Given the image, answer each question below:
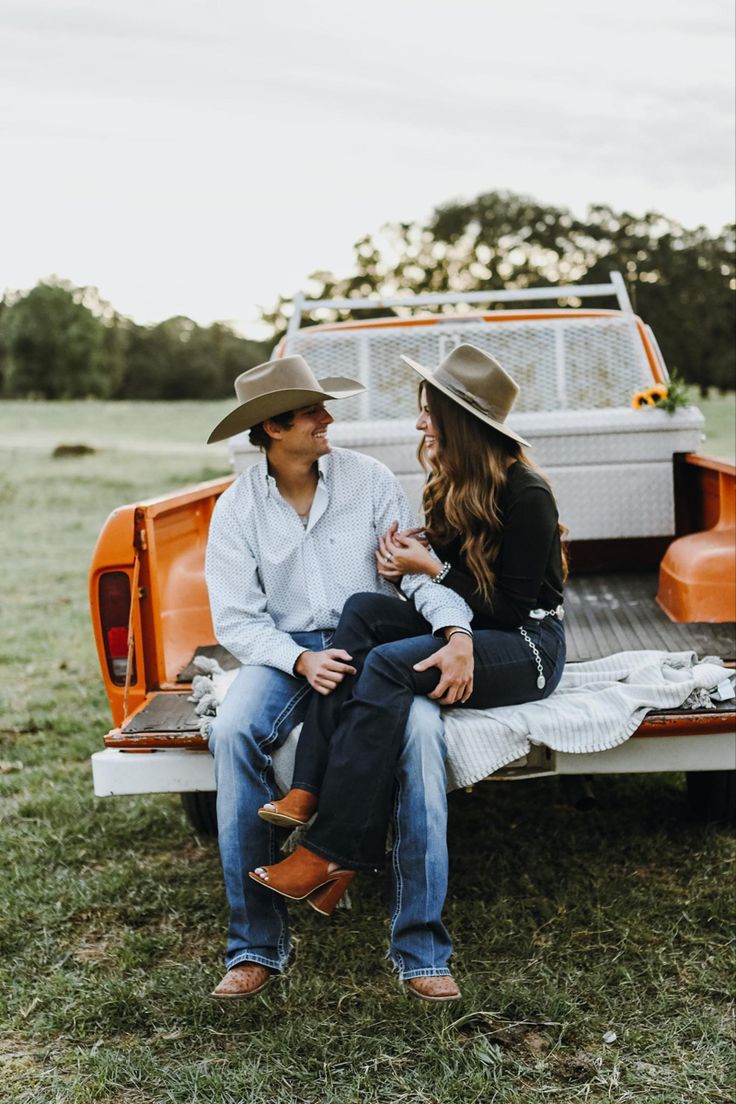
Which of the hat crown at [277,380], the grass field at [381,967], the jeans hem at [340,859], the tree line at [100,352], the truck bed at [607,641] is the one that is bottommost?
the grass field at [381,967]

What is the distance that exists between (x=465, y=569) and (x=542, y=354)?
102 inches

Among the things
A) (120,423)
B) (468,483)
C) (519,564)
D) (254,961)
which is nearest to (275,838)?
(254,961)

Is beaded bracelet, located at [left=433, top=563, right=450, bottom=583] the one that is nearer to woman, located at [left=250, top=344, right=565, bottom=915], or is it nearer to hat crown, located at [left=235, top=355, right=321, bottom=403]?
woman, located at [left=250, top=344, right=565, bottom=915]

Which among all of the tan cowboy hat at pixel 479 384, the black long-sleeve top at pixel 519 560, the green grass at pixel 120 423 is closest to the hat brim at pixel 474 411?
the tan cowboy hat at pixel 479 384

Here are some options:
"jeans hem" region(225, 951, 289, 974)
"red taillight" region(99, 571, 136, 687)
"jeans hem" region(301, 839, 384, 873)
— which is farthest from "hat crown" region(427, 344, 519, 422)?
"jeans hem" region(225, 951, 289, 974)

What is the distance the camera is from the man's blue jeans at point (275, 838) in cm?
274

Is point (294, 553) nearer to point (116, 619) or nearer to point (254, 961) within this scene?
point (116, 619)

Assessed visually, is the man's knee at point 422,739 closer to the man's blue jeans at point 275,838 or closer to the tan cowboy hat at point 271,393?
the man's blue jeans at point 275,838

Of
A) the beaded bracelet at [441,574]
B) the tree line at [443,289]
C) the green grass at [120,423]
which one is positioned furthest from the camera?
the tree line at [443,289]

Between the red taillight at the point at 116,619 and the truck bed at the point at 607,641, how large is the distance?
13cm

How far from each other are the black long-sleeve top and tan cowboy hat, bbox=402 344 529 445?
0.55 feet

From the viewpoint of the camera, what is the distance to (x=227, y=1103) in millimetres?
2545

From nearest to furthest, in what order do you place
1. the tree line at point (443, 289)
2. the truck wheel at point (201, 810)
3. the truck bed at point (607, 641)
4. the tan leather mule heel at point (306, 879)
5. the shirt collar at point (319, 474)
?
the tan leather mule heel at point (306, 879) < the truck bed at point (607, 641) < the shirt collar at point (319, 474) < the truck wheel at point (201, 810) < the tree line at point (443, 289)

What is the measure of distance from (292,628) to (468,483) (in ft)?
2.17
